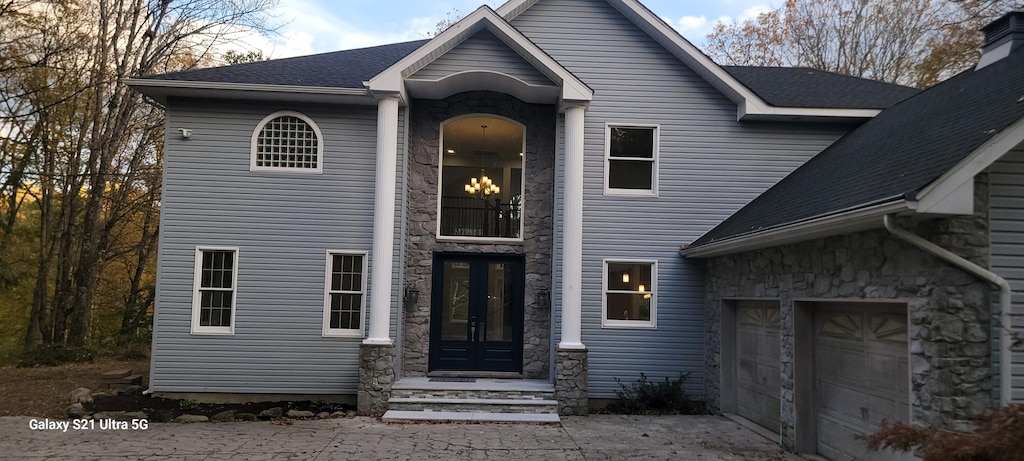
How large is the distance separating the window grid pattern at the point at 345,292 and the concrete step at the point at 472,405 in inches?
64.2

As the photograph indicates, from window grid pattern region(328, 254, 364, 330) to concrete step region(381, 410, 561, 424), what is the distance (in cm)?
189

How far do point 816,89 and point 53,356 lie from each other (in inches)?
667

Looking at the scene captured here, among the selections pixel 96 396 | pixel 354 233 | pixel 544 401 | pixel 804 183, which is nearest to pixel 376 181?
pixel 354 233

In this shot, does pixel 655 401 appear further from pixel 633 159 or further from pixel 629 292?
pixel 633 159

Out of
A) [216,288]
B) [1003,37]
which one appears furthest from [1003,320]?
[216,288]

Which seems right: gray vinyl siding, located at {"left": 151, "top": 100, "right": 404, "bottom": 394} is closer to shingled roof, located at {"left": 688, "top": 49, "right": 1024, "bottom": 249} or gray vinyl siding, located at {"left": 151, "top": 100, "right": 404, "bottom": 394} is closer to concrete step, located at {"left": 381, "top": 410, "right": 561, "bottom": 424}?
concrete step, located at {"left": 381, "top": 410, "right": 561, "bottom": 424}

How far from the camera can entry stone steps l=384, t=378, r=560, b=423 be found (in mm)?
9156

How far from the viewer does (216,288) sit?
1032cm

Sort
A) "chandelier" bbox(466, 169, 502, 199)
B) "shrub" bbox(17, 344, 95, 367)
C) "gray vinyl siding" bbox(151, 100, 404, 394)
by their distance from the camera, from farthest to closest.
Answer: "shrub" bbox(17, 344, 95, 367) < "chandelier" bbox(466, 169, 502, 199) < "gray vinyl siding" bbox(151, 100, 404, 394)

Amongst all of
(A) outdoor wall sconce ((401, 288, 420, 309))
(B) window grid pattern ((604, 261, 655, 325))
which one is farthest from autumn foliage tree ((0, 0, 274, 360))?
(B) window grid pattern ((604, 261, 655, 325))

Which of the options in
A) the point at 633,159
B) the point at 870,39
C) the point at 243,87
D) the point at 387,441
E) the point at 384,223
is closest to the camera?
the point at 387,441

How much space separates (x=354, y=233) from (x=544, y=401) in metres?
4.14

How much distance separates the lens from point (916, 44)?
19516 millimetres

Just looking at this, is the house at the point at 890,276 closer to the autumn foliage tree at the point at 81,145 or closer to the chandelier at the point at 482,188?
the chandelier at the point at 482,188
